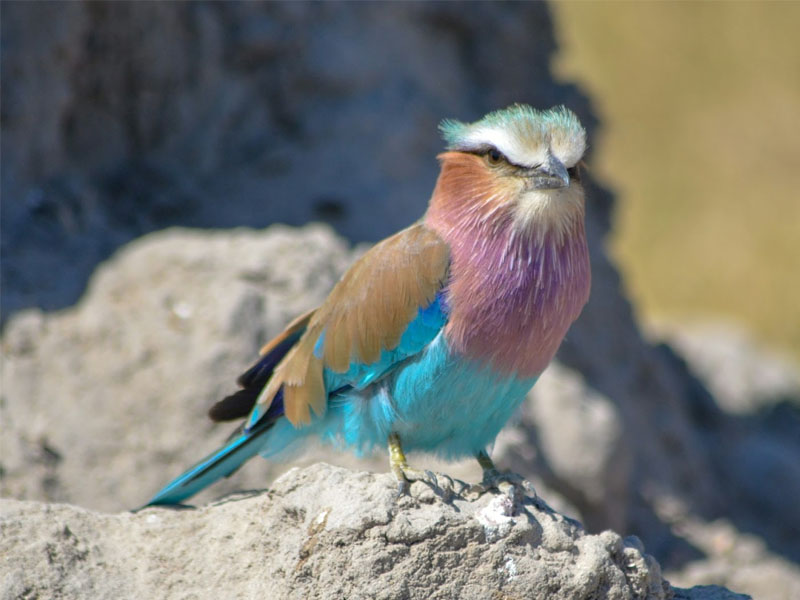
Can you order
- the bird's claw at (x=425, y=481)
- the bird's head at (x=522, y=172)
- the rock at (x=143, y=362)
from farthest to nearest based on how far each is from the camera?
the rock at (x=143, y=362)
the bird's head at (x=522, y=172)
the bird's claw at (x=425, y=481)

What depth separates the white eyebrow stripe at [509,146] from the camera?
3.35 m

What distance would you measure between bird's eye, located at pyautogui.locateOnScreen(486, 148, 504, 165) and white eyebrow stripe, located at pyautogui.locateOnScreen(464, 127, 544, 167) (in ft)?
0.07

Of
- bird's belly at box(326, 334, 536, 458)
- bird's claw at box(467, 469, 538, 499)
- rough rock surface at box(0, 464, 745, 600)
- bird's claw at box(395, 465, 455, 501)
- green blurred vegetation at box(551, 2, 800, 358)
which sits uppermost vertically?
green blurred vegetation at box(551, 2, 800, 358)

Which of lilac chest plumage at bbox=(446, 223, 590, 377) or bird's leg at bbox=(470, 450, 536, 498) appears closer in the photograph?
bird's leg at bbox=(470, 450, 536, 498)

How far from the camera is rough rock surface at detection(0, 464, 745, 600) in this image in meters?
2.95

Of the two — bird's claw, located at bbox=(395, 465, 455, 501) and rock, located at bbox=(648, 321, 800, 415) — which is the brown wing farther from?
rock, located at bbox=(648, 321, 800, 415)

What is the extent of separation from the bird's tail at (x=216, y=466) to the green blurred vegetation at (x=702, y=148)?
8.23 meters

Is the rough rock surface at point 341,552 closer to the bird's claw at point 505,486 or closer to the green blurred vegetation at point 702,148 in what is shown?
the bird's claw at point 505,486

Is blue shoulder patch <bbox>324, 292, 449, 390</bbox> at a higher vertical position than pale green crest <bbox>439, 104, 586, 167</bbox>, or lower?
lower

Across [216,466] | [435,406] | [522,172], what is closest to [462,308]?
[435,406]

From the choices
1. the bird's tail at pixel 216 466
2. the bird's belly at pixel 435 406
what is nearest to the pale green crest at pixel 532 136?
the bird's belly at pixel 435 406

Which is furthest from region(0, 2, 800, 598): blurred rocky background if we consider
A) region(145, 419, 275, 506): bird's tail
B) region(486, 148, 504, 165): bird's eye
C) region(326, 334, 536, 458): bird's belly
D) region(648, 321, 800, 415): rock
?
region(486, 148, 504, 165): bird's eye

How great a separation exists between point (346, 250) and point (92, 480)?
160 cm

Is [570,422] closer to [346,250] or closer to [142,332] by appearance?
[346,250]
